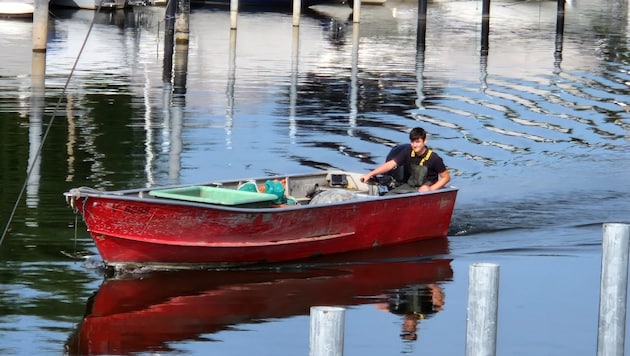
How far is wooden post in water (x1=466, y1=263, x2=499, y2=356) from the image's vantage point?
8523 millimetres

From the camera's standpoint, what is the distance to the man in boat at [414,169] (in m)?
17.0

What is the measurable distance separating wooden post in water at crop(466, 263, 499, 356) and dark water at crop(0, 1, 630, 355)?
363 centimetres

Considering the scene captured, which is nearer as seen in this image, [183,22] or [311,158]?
[311,158]

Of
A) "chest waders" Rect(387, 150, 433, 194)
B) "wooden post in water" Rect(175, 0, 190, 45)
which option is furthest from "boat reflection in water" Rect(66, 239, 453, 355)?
"wooden post in water" Rect(175, 0, 190, 45)

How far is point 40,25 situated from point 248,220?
20.4 meters

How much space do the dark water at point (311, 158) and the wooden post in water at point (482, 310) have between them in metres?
3.63

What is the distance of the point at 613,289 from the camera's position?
941 cm

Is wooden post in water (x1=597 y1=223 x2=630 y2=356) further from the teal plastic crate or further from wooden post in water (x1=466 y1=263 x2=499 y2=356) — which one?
the teal plastic crate

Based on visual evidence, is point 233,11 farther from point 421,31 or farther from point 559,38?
point 559,38

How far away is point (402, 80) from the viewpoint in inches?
1426

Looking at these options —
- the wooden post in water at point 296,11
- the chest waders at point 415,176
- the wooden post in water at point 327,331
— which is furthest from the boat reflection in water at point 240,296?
the wooden post in water at point 296,11

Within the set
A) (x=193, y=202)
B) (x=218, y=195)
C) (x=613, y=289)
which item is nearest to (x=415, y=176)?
(x=218, y=195)

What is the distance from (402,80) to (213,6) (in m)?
31.5

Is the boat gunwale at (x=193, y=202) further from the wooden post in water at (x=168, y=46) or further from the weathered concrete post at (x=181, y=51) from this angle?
the wooden post in water at (x=168, y=46)
